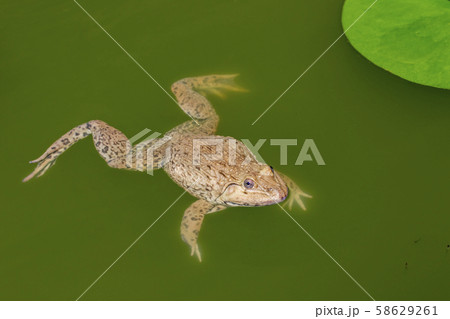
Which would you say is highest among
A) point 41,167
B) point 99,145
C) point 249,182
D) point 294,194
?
point 41,167

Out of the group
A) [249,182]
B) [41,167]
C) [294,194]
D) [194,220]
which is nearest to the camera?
[249,182]

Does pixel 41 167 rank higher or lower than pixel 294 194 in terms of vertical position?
higher

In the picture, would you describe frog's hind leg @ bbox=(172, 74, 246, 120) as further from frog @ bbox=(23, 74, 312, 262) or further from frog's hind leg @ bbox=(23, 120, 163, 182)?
frog's hind leg @ bbox=(23, 120, 163, 182)

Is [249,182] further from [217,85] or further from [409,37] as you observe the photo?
[409,37]

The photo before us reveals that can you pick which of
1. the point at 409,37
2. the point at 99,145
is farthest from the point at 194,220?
the point at 409,37

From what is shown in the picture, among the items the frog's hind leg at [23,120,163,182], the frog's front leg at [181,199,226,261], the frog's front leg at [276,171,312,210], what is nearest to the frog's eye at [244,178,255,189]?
the frog's front leg at [181,199,226,261]

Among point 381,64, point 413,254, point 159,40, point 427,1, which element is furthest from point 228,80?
point 413,254

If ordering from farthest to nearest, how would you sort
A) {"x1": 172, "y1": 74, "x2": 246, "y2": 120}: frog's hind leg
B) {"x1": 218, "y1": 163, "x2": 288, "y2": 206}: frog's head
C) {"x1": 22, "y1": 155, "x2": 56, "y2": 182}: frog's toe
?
{"x1": 172, "y1": 74, "x2": 246, "y2": 120}: frog's hind leg
{"x1": 22, "y1": 155, "x2": 56, "y2": 182}: frog's toe
{"x1": 218, "y1": 163, "x2": 288, "y2": 206}: frog's head
